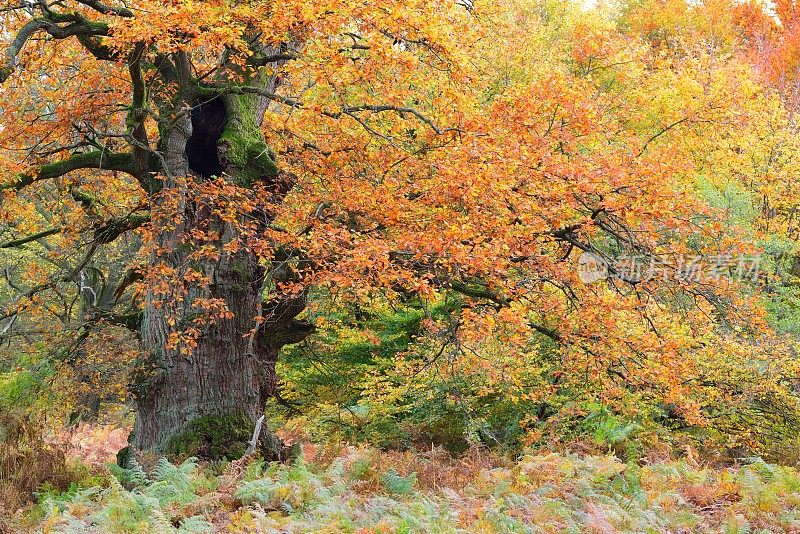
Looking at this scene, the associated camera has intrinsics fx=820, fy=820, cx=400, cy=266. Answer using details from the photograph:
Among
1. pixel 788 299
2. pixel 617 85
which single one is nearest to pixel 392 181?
pixel 788 299

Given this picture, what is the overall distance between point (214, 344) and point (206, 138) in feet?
9.10

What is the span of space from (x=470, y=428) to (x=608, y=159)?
13.1ft

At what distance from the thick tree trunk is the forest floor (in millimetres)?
674

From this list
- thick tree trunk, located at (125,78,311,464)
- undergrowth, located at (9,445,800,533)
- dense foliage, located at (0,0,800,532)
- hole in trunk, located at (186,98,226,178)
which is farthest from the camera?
hole in trunk, located at (186,98,226,178)

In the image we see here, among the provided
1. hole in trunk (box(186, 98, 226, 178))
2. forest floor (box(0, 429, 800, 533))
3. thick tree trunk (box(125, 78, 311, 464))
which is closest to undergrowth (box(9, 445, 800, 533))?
forest floor (box(0, 429, 800, 533))

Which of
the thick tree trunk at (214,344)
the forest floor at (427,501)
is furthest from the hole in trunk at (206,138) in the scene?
the forest floor at (427,501)

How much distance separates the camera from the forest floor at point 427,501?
652 centimetres

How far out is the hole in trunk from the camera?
1086 cm

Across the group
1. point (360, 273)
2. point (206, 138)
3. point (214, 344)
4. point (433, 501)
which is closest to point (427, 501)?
point (433, 501)

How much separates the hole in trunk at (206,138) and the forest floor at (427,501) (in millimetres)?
3929

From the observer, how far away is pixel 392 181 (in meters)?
10.4

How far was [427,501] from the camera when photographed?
23.7ft

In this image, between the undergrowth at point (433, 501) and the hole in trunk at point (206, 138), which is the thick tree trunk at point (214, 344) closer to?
the hole in trunk at point (206, 138)

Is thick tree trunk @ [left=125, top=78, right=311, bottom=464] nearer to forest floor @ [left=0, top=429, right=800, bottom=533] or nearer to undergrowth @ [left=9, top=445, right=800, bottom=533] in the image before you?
forest floor @ [left=0, top=429, right=800, bottom=533]
